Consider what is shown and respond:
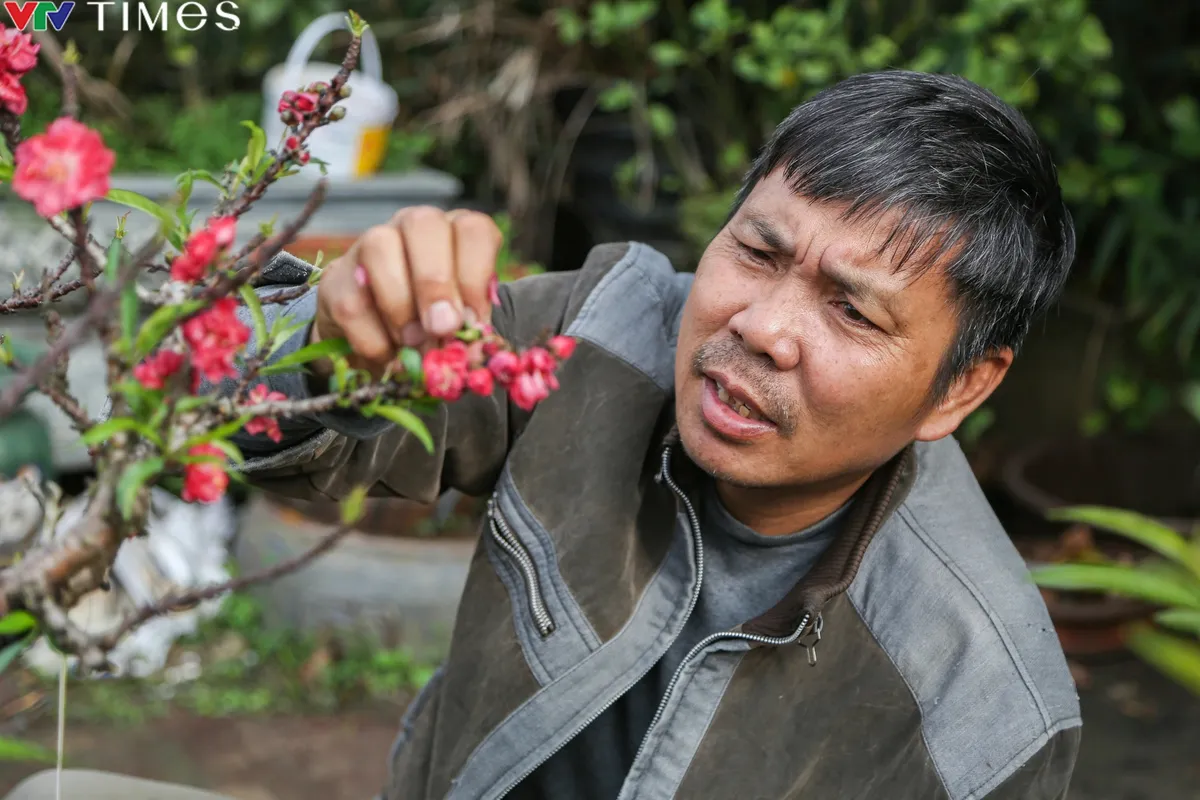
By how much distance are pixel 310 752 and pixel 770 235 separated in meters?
2.42

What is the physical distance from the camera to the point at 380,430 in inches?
46.3

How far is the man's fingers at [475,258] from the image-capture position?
100cm

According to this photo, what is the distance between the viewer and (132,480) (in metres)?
0.77

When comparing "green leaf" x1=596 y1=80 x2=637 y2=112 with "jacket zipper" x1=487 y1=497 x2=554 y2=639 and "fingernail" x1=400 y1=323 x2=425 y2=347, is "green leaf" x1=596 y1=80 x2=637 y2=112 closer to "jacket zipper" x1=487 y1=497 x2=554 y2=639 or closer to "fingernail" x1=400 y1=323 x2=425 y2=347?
"jacket zipper" x1=487 y1=497 x2=554 y2=639

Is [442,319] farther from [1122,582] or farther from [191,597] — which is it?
[1122,582]

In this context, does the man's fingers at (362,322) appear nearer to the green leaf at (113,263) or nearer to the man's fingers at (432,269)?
the man's fingers at (432,269)

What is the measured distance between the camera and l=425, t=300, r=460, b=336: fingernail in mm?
940

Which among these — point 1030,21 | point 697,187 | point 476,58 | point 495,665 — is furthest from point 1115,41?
point 495,665

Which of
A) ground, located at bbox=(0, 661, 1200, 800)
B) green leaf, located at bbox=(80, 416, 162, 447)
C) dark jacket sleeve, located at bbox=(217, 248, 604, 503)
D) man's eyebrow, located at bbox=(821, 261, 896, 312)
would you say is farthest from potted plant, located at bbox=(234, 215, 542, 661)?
green leaf, located at bbox=(80, 416, 162, 447)

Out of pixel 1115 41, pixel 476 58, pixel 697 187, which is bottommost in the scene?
pixel 697 187

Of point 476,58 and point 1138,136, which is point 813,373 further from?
point 476,58

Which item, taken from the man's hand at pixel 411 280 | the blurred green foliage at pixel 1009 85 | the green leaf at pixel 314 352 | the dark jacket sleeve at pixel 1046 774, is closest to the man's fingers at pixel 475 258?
the man's hand at pixel 411 280

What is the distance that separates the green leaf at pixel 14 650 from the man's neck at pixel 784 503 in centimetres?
91

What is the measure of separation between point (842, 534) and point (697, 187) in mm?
2914
